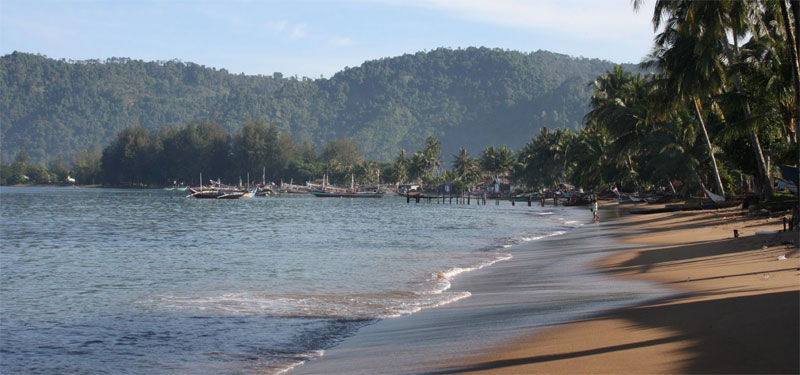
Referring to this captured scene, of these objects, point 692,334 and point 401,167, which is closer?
point 692,334

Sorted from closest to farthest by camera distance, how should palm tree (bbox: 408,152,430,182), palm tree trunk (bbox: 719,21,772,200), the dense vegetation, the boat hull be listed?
the dense vegetation → palm tree trunk (bbox: 719,21,772,200) → the boat hull → palm tree (bbox: 408,152,430,182)

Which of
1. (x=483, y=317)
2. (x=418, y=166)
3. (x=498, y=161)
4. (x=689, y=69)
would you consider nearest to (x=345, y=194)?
(x=498, y=161)

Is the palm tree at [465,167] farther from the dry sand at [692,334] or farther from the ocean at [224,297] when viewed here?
the dry sand at [692,334]

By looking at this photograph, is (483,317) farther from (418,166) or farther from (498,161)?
(418,166)

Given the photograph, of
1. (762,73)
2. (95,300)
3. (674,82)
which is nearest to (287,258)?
(95,300)

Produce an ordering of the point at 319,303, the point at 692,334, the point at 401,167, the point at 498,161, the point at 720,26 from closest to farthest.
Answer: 1. the point at 692,334
2. the point at 319,303
3. the point at 720,26
4. the point at 498,161
5. the point at 401,167

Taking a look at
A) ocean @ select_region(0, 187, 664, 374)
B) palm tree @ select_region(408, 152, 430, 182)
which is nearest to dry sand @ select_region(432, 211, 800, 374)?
ocean @ select_region(0, 187, 664, 374)

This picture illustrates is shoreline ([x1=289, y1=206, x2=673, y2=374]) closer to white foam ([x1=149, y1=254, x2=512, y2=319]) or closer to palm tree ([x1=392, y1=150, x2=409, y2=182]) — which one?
white foam ([x1=149, y1=254, x2=512, y2=319])

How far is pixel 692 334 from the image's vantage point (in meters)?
9.30

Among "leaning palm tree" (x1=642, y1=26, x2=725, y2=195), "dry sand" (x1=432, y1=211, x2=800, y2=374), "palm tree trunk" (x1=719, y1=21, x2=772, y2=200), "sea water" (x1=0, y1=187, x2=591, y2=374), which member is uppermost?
"leaning palm tree" (x1=642, y1=26, x2=725, y2=195)

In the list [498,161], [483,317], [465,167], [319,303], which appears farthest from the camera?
[465,167]

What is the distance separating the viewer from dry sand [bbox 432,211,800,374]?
7980 mm

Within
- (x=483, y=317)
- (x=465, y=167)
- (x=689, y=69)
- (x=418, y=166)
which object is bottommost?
(x=483, y=317)

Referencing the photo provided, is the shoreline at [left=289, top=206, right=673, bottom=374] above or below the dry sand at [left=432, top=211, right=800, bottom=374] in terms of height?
below
